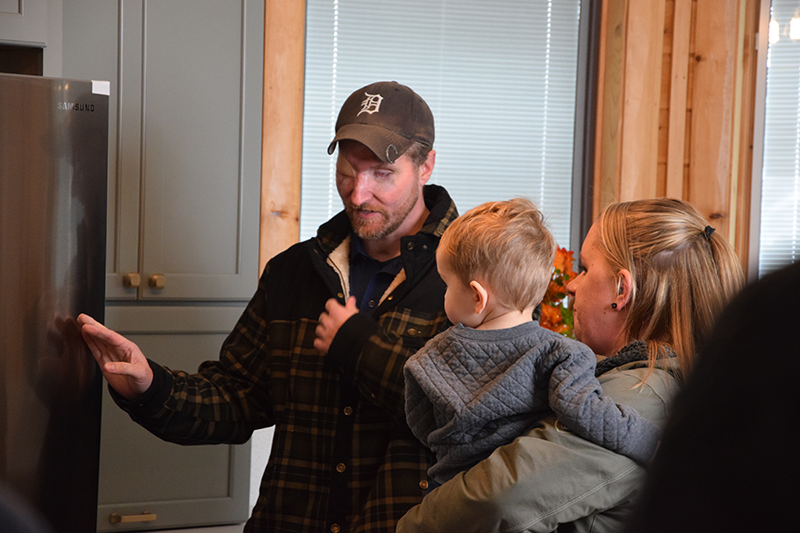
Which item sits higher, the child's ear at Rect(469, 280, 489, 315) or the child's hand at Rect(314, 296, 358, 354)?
the child's ear at Rect(469, 280, 489, 315)

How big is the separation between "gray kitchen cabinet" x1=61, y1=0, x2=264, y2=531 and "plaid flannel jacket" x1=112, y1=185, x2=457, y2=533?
0.89 meters

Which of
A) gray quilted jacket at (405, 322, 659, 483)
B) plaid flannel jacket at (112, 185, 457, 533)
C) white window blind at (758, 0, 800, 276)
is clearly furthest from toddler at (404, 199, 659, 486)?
white window blind at (758, 0, 800, 276)

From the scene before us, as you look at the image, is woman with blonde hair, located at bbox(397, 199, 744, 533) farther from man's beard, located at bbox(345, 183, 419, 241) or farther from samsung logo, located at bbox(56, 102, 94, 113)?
samsung logo, located at bbox(56, 102, 94, 113)

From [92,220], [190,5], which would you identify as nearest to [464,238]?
[92,220]

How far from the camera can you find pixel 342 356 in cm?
138

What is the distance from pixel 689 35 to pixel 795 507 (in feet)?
10.3

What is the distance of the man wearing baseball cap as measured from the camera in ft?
4.69

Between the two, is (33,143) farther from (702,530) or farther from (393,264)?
(702,530)

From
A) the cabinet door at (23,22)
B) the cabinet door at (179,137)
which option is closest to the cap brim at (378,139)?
the cabinet door at (179,137)

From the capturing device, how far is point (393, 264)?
1647 mm

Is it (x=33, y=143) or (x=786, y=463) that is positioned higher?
(x=33, y=143)

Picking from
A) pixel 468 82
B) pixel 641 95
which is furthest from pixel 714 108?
pixel 468 82

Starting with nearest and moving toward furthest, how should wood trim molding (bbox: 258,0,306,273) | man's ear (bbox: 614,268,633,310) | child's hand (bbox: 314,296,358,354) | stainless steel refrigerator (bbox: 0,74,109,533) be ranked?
man's ear (bbox: 614,268,633,310) < child's hand (bbox: 314,296,358,354) < stainless steel refrigerator (bbox: 0,74,109,533) < wood trim molding (bbox: 258,0,306,273)

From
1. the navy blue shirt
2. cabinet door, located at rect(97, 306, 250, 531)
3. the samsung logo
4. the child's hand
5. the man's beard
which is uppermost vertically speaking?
the samsung logo
